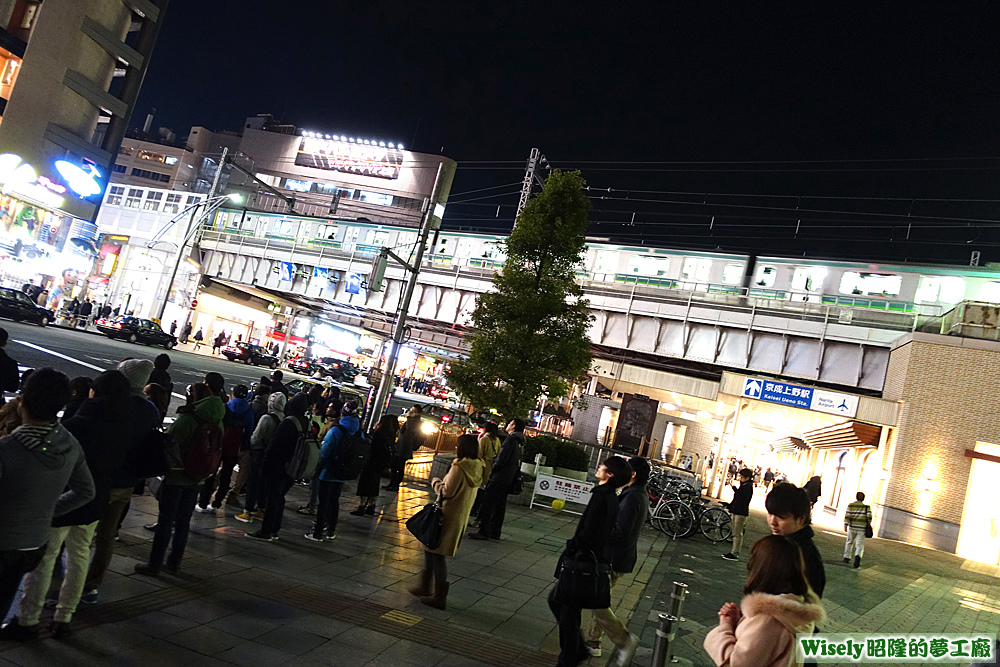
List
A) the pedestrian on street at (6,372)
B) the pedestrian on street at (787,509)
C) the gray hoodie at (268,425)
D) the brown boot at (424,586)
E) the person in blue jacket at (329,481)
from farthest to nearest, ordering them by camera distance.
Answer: the gray hoodie at (268,425) < the person in blue jacket at (329,481) < the pedestrian on street at (6,372) < the brown boot at (424,586) < the pedestrian on street at (787,509)

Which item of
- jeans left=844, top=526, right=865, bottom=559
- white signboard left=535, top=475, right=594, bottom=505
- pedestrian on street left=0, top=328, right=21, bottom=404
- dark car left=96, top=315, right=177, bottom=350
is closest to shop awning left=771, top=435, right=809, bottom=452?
jeans left=844, top=526, right=865, bottom=559

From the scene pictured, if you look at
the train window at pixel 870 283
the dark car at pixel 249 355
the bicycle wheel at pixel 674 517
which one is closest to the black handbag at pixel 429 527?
the bicycle wheel at pixel 674 517

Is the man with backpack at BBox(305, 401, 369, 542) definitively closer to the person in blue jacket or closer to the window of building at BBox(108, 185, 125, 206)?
the person in blue jacket

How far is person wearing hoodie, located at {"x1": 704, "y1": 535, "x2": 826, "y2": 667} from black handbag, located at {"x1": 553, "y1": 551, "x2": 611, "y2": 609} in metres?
2.33

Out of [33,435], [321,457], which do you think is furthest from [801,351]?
[33,435]

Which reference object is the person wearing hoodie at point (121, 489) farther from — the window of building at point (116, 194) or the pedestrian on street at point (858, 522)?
the window of building at point (116, 194)

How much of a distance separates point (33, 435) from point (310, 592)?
11.0 ft

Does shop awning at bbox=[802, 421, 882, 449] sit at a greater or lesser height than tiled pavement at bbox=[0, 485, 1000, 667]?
greater

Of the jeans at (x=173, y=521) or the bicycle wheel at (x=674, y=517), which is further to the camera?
the bicycle wheel at (x=674, y=517)

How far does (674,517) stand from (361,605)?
10013 millimetres

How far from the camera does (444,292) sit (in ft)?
116

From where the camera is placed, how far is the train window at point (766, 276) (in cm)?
3294

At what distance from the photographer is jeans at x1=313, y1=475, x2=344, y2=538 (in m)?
8.46

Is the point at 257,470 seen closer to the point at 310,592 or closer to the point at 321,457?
the point at 321,457
